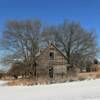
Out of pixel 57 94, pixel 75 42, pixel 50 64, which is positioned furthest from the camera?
pixel 75 42

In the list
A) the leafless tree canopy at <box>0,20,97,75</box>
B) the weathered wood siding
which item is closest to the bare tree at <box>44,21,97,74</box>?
the leafless tree canopy at <box>0,20,97,75</box>

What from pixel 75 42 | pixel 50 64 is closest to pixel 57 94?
pixel 50 64

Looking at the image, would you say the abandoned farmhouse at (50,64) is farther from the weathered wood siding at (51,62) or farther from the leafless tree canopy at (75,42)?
the leafless tree canopy at (75,42)

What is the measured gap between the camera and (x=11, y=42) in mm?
42750

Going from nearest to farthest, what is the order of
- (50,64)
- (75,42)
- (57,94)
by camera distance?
(57,94) → (50,64) → (75,42)

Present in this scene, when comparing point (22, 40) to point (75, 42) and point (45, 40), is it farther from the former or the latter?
point (75, 42)

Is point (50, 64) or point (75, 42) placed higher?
point (75, 42)

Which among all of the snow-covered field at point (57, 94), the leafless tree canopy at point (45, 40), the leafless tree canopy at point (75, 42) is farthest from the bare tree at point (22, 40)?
the snow-covered field at point (57, 94)

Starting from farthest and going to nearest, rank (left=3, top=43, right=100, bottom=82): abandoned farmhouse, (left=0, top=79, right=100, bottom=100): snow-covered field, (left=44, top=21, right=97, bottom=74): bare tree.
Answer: (left=44, top=21, right=97, bottom=74): bare tree, (left=3, top=43, right=100, bottom=82): abandoned farmhouse, (left=0, top=79, right=100, bottom=100): snow-covered field

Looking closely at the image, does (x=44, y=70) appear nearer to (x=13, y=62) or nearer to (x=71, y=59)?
(x=13, y=62)

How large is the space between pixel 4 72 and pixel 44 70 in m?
9.74

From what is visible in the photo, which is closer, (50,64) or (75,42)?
(50,64)

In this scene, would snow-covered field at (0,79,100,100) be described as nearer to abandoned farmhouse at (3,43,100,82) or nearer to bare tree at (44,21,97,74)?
abandoned farmhouse at (3,43,100,82)

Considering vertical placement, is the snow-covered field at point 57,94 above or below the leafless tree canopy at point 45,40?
below
